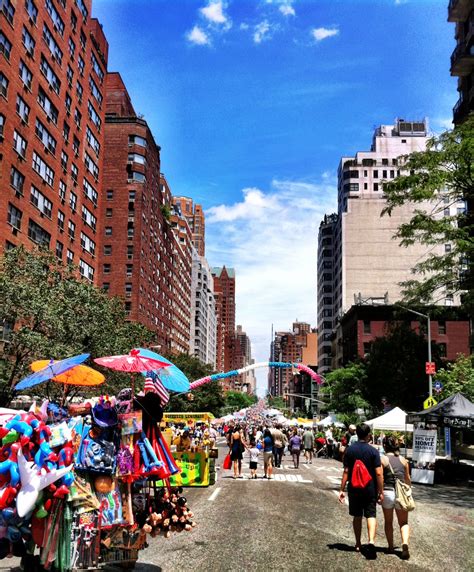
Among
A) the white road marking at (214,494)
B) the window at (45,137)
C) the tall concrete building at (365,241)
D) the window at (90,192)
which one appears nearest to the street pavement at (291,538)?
the white road marking at (214,494)

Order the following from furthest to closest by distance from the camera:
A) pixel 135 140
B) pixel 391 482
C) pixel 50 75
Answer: pixel 135 140 → pixel 50 75 → pixel 391 482

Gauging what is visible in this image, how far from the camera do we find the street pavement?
7.82 meters

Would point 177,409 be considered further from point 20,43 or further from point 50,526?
point 50,526

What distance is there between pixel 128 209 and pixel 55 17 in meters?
37.9

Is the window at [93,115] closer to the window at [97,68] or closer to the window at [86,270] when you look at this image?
the window at [97,68]

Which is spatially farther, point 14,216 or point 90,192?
point 90,192

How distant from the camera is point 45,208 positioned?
143 ft

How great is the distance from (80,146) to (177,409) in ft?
123

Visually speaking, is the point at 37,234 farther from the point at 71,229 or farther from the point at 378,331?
the point at 378,331

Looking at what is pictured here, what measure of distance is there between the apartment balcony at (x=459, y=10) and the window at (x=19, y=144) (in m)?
37.6

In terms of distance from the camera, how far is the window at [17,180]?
37.5 meters

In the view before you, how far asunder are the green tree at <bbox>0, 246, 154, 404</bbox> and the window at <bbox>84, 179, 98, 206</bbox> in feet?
75.7

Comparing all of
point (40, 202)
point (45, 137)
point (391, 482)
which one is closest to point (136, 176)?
point (45, 137)

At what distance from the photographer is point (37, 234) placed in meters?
42.0
